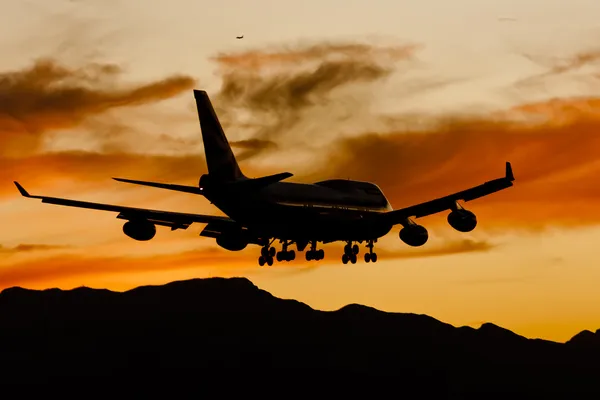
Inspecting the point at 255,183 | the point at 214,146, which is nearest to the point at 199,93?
the point at 214,146

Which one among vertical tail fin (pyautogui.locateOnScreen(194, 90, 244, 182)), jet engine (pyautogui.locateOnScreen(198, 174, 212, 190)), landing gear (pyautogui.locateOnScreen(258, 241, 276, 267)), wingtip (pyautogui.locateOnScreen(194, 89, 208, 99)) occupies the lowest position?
landing gear (pyautogui.locateOnScreen(258, 241, 276, 267))

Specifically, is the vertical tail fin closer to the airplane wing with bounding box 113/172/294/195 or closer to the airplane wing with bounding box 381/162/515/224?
the airplane wing with bounding box 113/172/294/195

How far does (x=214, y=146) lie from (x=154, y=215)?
788 centimetres

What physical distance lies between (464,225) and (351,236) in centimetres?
1182

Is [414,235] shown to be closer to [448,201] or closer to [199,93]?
[448,201]

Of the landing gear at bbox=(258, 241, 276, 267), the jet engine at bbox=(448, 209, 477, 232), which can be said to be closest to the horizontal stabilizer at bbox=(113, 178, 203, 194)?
the landing gear at bbox=(258, 241, 276, 267)

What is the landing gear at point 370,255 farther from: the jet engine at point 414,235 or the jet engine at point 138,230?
the jet engine at point 138,230

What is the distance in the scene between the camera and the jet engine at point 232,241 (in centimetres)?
9919

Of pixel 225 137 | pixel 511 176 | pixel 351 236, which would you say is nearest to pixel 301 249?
pixel 351 236

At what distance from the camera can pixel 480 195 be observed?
88875 mm

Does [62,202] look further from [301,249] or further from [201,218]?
[301,249]

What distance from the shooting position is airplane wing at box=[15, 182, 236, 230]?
83844mm

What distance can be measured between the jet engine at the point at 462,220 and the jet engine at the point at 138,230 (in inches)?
996

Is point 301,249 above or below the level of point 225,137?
below
